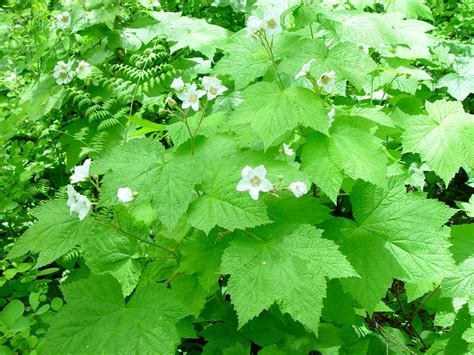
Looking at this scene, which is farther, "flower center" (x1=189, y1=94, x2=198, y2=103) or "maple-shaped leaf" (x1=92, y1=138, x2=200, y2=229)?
"flower center" (x1=189, y1=94, x2=198, y2=103)

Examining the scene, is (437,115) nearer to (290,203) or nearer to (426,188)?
(290,203)

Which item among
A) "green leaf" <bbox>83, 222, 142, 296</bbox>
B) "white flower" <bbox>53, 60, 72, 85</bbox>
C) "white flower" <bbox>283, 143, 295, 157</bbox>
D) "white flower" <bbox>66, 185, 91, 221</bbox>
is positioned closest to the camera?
"white flower" <bbox>66, 185, 91, 221</bbox>

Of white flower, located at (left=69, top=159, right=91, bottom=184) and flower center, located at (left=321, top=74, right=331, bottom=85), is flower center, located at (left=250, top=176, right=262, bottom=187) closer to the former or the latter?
flower center, located at (left=321, top=74, right=331, bottom=85)

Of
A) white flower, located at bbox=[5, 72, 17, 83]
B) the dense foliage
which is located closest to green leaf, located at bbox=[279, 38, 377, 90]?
the dense foliage

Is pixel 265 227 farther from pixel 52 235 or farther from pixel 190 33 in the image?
pixel 190 33

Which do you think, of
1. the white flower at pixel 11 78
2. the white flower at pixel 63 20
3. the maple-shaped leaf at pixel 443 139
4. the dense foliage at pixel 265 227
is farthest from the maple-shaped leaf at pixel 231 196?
the white flower at pixel 11 78

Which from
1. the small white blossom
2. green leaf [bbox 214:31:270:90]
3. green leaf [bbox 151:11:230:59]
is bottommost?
green leaf [bbox 151:11:230:59]

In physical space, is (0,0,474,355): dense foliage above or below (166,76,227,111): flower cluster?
below
